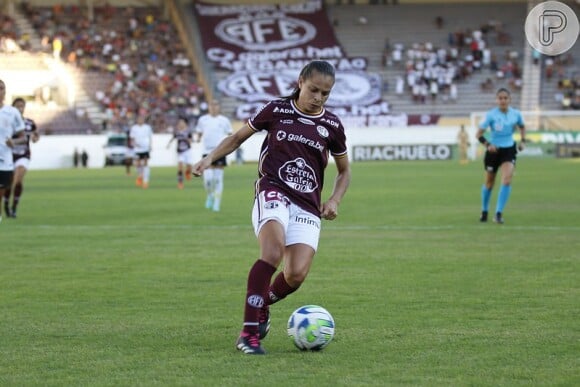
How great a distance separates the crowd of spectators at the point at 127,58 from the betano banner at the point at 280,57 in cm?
236

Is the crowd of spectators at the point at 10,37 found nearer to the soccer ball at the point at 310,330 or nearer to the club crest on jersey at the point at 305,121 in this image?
the club crest on jersey at the point at 305,121

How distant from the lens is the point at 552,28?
178 ft

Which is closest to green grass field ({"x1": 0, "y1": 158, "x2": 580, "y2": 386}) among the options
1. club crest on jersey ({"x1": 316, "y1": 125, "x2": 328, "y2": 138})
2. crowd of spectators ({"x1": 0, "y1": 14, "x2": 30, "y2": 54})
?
club crest on jersey ({"x1": 316, "y1": 125, "x2": 328, "y2": 138})

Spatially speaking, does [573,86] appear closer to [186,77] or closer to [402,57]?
[402,57]

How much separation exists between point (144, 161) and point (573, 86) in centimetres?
3594

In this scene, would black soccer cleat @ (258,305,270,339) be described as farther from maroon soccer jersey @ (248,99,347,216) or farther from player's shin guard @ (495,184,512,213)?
player's shin guard @ (495,184,512,213)

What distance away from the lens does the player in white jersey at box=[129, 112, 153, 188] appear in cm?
3475

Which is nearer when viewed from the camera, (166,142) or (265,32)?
(166,142)

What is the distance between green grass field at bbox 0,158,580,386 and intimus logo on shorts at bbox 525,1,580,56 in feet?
113

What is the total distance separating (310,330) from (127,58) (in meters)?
58.1

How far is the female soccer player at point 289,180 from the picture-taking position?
7723mm

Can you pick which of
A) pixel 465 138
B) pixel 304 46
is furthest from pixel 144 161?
pixel 304 46

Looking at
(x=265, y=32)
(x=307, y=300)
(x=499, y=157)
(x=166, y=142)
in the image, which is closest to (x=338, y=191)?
(x=307, y=300)

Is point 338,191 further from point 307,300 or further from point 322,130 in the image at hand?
point 307,300
